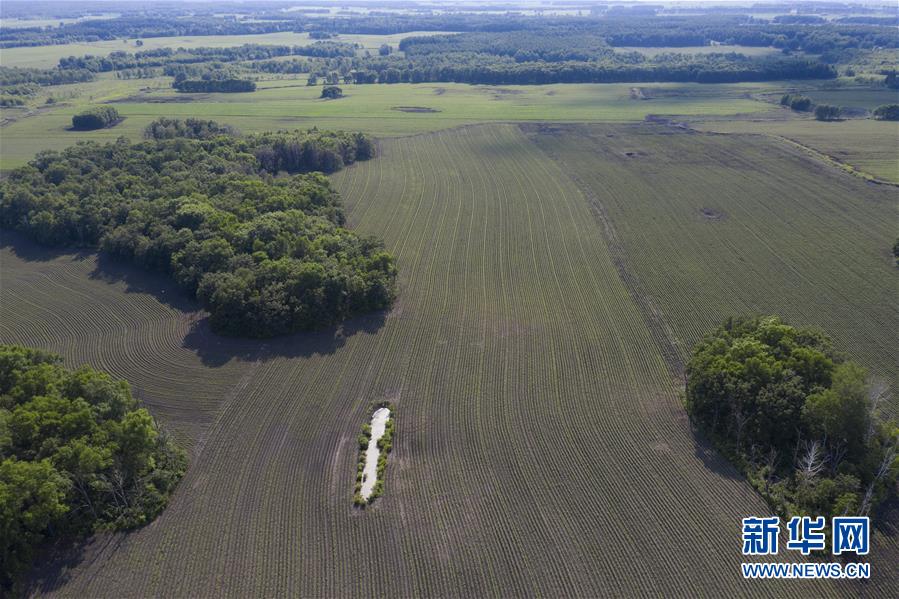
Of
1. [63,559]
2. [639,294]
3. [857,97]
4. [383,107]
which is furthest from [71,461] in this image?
[857,97]

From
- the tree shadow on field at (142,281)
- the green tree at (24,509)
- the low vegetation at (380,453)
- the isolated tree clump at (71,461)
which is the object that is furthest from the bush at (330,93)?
the green tree at (24,509)

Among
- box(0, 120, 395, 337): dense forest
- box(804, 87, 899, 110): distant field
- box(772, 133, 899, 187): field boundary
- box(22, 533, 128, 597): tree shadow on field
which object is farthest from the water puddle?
box(804, 87, 899, 110): distant field

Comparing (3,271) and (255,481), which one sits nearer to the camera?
(255,481)

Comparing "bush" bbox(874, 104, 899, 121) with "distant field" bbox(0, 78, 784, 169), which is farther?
"distant field" bbox(0, 78, 784, 169)

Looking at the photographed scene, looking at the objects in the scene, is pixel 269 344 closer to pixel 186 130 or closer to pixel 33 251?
pixel 33 251

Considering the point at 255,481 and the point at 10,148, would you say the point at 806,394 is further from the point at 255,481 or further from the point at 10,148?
the point at 10,148

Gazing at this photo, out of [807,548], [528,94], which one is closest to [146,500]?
[807,548]

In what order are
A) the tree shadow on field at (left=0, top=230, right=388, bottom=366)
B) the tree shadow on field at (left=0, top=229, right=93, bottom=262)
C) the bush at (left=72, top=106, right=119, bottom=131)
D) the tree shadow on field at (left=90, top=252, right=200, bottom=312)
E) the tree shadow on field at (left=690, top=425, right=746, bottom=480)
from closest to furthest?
the tree shadow on field at (left=690, top=425, right=746, bottom=480)
the tree shadow on field at (left=0, top=230, right=388, bottom=366)
the tree shadow on field at (left=90, top=252, right=200, bottom=312)
the tree shadow on field at (left=0, top=229, right=93, bottom=262)
the bush at (left=72, top=106, right=119, bottom=131)

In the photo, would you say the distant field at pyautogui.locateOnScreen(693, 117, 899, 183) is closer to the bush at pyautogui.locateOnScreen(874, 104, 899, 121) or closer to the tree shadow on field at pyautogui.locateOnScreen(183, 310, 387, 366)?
the bush at pyautogui.locateOnScreen(874, 104, 899, 121)
